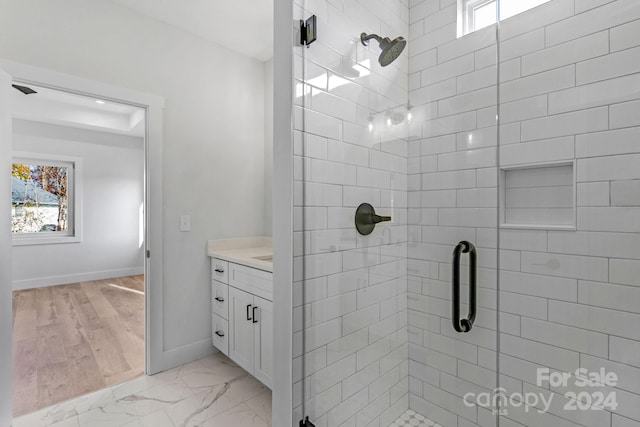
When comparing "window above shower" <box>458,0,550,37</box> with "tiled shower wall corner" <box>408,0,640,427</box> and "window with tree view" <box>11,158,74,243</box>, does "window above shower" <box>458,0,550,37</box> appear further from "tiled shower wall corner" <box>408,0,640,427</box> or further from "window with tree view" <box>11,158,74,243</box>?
"window with tree view" <box>11,158,74,243</box>

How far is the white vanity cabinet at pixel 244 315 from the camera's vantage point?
1912mm

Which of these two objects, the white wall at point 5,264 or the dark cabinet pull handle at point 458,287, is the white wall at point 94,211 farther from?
the dark cabinet pull handle at point 458,287

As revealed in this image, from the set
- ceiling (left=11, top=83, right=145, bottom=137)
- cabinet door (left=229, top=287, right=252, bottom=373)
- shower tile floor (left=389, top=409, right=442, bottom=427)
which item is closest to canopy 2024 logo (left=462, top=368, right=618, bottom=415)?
shower tile floor (left=389, top=409, right=442, bottom=427)

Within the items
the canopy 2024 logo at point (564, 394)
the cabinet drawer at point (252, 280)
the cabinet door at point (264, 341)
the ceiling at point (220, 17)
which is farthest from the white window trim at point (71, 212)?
the canopy 2024 logo at point (564, 394)

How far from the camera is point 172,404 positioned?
1894 millimetres

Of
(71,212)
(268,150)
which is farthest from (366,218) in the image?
(71,212)

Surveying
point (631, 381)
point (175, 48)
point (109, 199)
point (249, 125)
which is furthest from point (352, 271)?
point (109, 199)

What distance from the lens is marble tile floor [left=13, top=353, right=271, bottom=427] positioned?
1.74 m

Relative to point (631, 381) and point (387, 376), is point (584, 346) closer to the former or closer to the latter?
point (631, 381)

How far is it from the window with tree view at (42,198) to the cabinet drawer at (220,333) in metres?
4.23

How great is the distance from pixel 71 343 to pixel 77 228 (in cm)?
313

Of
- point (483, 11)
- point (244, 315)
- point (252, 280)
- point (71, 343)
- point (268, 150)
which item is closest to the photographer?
point (483, 11)

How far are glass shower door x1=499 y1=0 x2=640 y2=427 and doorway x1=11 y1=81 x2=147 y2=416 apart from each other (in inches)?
110

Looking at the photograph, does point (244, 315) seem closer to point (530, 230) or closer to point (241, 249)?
point (241, 249)
